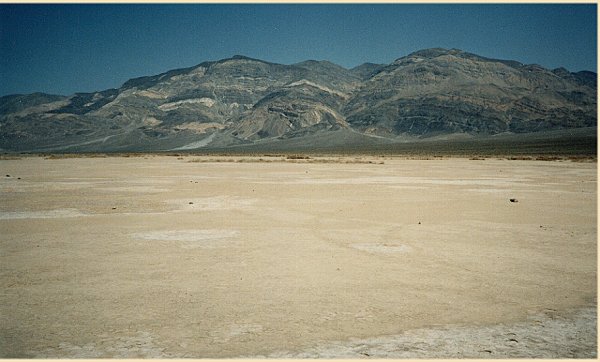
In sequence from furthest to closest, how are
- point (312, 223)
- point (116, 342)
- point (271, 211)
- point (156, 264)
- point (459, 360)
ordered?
point (271, 211) → point (312, 223) → point (156, 264) → point (116, 342) → point (459, 360)

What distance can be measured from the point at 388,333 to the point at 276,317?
1352 millimetres

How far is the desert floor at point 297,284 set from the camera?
5.10 metres

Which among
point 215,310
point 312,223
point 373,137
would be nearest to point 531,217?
point 312,223

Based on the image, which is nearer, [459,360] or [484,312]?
[459,360]

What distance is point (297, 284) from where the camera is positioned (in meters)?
7.12

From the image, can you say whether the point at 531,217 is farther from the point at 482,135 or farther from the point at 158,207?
the point at 482,135

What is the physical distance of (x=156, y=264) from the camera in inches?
323

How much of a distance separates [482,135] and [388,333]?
202m

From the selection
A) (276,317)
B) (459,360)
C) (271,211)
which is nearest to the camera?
(459,360)

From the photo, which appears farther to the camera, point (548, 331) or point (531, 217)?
point (531, 217)

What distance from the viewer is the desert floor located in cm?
510

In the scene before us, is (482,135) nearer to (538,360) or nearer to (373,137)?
(373,137)

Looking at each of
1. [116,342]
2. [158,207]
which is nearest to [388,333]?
[116,342]

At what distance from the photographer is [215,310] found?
19.7ft
